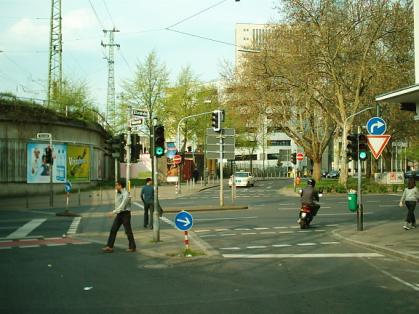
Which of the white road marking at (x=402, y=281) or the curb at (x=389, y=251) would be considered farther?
the curb at (x=389, y=251)

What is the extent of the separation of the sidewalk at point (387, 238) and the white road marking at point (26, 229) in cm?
993

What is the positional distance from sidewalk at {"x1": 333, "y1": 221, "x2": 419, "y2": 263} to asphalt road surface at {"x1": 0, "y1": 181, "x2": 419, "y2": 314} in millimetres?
361

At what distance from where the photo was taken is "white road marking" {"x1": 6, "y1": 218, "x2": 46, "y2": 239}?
57.0 feet

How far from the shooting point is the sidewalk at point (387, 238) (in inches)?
498

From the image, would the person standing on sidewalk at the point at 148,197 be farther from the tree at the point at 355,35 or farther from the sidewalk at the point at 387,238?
the tree at the point at 355,35

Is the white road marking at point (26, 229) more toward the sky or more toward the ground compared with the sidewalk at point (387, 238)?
more toward the ground

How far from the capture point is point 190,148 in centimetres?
7244

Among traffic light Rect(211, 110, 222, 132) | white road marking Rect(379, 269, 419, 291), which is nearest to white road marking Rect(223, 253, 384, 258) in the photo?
white road marking Rect(379, 269, 419, 291)

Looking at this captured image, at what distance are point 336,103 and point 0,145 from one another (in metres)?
25.7

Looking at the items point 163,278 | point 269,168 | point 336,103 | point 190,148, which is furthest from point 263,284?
point 269,168

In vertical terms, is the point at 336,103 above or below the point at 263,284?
above

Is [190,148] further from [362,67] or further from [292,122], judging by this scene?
[362,67]

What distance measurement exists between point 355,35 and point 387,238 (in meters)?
27.7

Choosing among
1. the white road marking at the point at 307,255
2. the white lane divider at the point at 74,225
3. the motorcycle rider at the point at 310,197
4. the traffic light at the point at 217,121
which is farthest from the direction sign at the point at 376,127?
the traffic light at the point at 217,121
